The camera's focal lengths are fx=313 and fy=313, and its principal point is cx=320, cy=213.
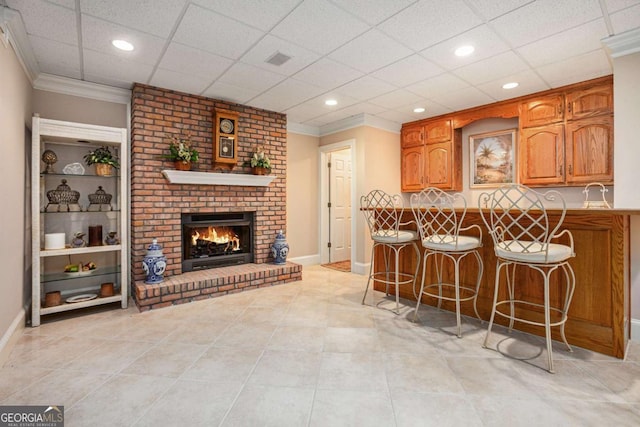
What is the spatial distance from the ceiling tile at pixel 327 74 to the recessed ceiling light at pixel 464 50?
38.6 inches

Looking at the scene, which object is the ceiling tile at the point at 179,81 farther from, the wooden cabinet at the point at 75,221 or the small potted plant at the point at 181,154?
the wooden cabinet at the point at 75,221

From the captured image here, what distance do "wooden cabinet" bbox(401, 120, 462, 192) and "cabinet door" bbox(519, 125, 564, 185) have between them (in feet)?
3.10

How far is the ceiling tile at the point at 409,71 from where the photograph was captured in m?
3.11

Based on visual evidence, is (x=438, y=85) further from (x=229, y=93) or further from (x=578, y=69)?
(x=229, y=93)

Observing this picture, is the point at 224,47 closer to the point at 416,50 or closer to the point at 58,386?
the point at 416,50

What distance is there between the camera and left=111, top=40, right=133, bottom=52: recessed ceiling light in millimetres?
2705

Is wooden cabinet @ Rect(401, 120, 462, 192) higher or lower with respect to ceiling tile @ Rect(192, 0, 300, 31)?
lower

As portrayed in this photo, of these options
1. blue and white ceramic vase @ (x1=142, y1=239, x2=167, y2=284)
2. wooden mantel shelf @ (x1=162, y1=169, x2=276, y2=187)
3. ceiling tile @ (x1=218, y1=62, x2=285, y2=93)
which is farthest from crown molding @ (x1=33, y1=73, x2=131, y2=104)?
blue and white ceramic vase @ (x1=142, y1=239, x2=167, y2=284)

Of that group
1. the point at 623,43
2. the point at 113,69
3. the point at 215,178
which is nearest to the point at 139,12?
the point at 113,69

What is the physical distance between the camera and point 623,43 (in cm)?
263

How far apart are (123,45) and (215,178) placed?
1.74 metres

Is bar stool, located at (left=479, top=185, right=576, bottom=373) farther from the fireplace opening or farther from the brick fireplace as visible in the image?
the fireplace opening

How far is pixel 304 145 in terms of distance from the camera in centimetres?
561

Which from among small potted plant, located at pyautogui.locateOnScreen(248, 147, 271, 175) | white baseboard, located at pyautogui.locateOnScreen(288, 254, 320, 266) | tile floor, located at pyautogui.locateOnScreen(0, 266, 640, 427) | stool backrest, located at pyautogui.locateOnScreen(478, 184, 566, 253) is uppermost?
small potted plant, located at pyautogui.locateOnScreen(248, 147, 271, 175)
